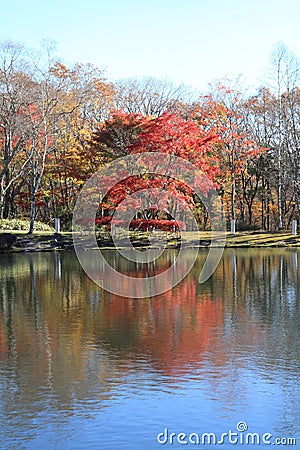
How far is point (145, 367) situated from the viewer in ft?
20.7

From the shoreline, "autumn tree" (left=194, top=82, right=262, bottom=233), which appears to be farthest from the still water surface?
"autumn tree" (left=194, top=82, right=262, bottom=233)

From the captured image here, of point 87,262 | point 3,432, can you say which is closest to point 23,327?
point 3,432

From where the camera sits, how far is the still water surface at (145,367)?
479 cm

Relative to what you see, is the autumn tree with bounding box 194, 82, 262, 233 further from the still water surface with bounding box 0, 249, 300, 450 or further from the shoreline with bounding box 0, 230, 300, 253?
the still water surface with bounding box 0, 249, 300, 450

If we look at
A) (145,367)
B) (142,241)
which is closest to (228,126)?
(142,241)

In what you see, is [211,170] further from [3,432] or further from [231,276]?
[3,432]

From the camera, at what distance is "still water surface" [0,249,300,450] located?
4.79 metres

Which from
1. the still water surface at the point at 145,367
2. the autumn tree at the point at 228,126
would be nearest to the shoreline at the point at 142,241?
the autumn tree at the point at 228,126

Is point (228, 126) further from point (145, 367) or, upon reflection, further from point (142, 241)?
point (145, 367)

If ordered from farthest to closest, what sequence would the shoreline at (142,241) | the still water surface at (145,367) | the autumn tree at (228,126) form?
1. the autumn tree at (228,126)
2. the shoreline at (142,241)
3. the still water surface at (145,367)

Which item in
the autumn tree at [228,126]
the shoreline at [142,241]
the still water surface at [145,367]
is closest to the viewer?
the still water surface at [145,367]

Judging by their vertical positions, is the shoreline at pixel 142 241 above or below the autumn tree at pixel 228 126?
below

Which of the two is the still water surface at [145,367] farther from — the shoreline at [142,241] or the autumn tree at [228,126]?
the autumn tree at [228,126]

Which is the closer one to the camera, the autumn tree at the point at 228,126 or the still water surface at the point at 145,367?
the still water surface at the point at 145,367
